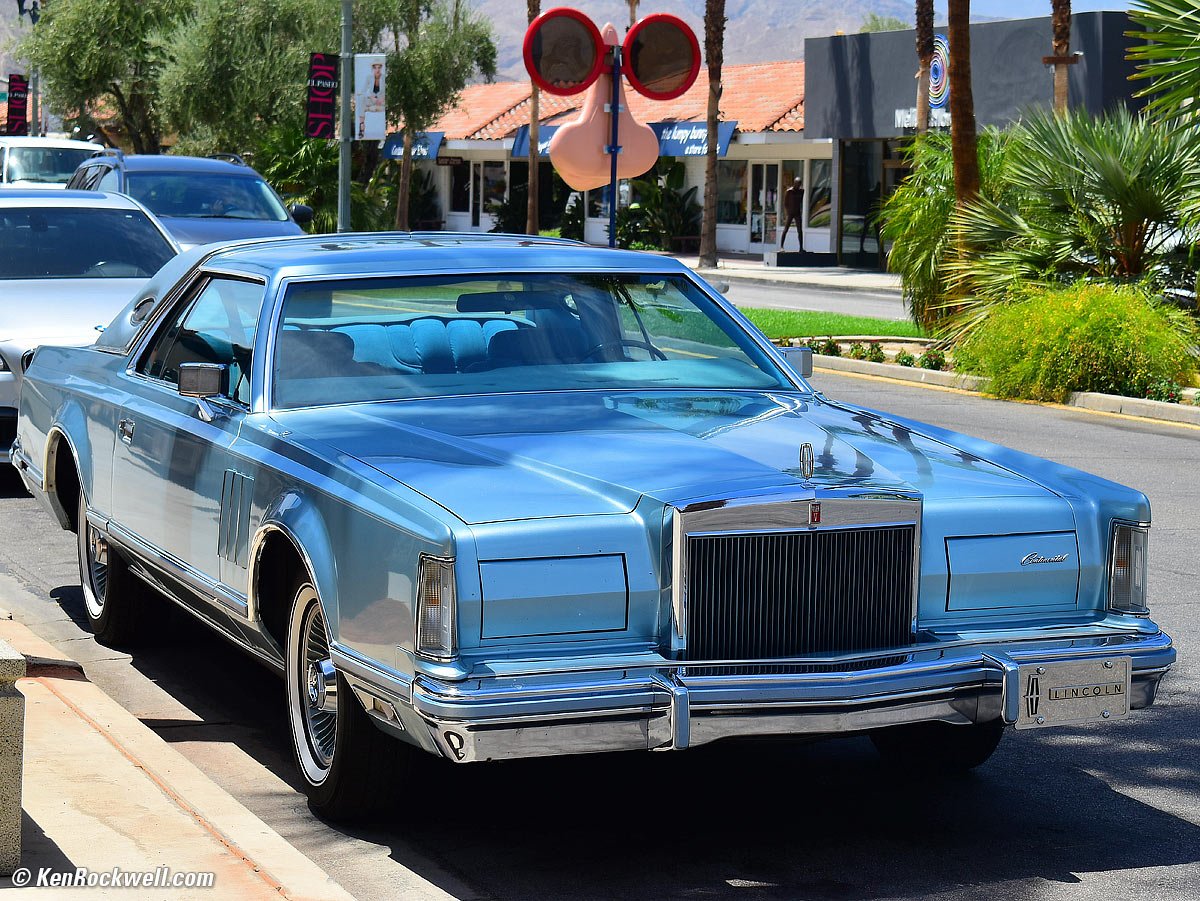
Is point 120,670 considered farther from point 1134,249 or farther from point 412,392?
point 1134,249

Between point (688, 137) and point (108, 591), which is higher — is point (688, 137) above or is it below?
above

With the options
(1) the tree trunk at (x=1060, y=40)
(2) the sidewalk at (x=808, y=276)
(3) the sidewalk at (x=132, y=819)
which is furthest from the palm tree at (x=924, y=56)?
(3) the sidewalk at (x=132, y=819)

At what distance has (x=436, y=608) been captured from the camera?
173 inches

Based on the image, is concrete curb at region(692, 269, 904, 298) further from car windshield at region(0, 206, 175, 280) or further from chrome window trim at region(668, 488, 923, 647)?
chrome window trim at region(668, 488, 923, 647)

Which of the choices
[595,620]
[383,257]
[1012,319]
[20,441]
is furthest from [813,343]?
[595,620]

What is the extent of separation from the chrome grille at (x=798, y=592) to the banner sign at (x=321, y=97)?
21.2 meters

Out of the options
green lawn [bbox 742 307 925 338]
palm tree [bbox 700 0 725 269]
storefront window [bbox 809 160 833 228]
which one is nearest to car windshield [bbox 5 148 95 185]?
green lawn [bbox 742 307 925 338]

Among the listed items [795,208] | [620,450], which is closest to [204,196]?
[620,450]

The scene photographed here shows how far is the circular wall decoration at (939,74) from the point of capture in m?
39.1

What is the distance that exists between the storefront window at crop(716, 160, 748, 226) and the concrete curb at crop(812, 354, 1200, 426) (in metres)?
29.4

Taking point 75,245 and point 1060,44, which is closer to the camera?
point 75,245

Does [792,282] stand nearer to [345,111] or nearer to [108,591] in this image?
[345,111]

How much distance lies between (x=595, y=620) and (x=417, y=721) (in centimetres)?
51

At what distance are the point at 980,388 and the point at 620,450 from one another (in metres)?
13.0
